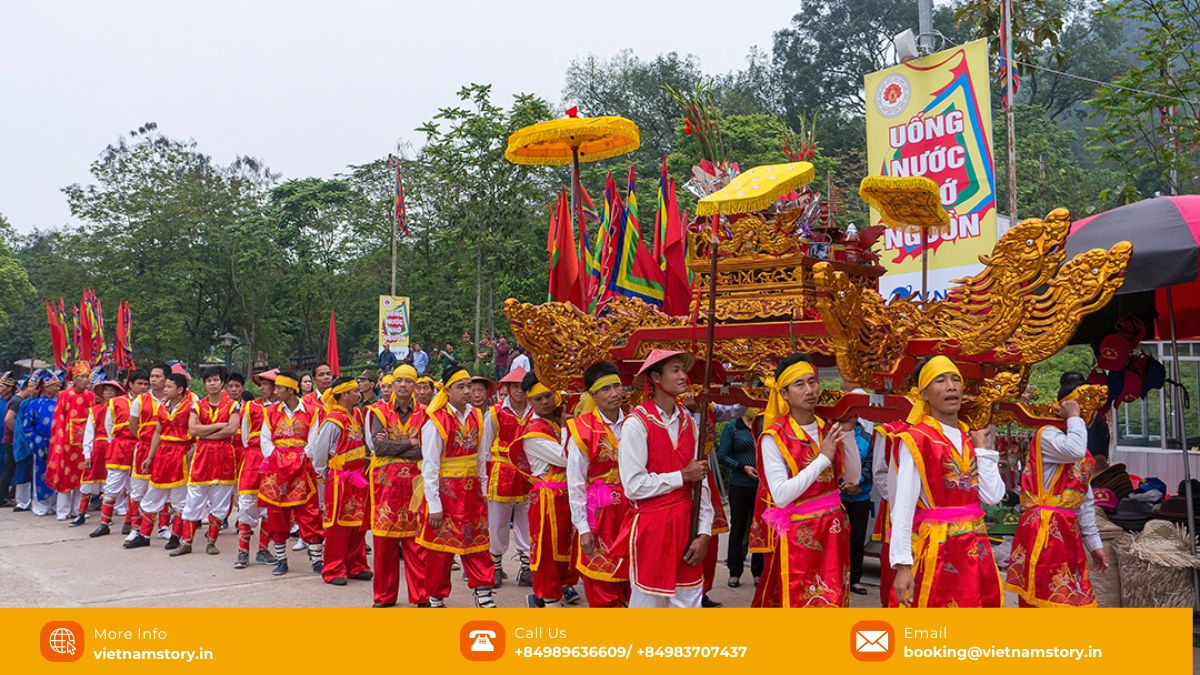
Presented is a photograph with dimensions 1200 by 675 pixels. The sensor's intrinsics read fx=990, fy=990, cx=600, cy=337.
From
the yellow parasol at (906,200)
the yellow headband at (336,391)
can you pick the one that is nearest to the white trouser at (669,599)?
the yellow parasol at (906,200)

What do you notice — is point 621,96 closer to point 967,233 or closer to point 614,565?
point 967,233

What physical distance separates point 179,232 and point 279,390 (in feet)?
72.4

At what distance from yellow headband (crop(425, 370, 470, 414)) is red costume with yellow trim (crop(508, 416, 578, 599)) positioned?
549 mm

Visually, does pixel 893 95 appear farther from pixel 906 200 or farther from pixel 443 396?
pixel 443 396

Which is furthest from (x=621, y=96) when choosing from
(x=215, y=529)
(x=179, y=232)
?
(x=215, y=529)

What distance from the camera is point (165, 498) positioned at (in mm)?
9250

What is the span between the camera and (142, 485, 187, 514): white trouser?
30.2 feet

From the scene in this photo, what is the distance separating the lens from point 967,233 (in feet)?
32.9

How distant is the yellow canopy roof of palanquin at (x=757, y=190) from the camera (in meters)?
4.70

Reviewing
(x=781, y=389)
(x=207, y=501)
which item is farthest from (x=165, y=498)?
(x=781, y=389)

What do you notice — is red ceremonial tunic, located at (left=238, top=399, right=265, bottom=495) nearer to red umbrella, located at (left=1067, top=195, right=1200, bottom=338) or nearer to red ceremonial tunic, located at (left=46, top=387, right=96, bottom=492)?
red ceremonial tunic, located at (left=46, top=387, right=96, bottom=492)

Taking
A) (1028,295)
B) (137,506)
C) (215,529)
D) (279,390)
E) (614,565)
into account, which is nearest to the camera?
(1028,295)

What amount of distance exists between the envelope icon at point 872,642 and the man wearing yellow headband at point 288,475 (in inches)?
203

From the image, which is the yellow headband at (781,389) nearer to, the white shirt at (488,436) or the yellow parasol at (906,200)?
the yellow parasol at (906,200)
